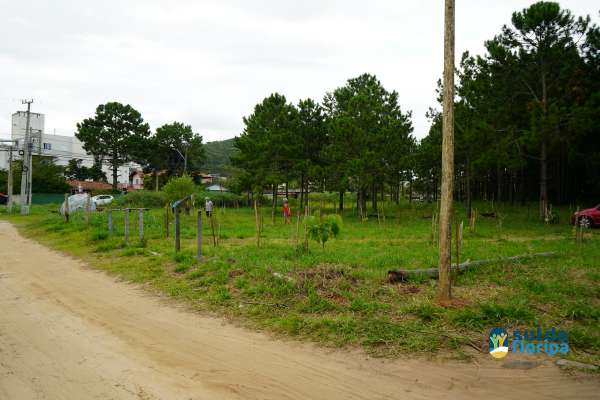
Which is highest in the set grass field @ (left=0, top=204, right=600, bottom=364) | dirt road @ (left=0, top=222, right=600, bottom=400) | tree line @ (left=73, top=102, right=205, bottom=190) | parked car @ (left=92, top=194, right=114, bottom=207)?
tree line @ (left=73, top=102, right=205, bottom=190)

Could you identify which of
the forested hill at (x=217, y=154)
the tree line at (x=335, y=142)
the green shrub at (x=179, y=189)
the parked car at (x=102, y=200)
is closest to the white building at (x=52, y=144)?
the forested hill at (x=217, y=154)

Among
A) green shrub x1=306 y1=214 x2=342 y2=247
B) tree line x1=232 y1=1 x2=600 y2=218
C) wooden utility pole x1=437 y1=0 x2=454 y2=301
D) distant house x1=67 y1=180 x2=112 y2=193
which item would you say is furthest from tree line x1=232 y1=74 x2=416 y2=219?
distant house x1=67 y1=180 x2=112 y2=193

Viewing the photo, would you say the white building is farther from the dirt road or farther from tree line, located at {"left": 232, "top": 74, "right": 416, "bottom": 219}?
the dirt road

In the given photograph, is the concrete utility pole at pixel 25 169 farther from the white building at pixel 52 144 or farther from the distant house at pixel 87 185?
the white building at pixel 52 144

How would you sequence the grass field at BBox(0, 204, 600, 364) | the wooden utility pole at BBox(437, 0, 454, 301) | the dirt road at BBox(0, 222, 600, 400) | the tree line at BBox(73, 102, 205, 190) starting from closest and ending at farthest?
the dirt road at BBox(0, 222, 600, 400), the grass field at BBox(0, 204, 600, 364), the wooden utility pole at BBox(437, 0, 454, 301), the tree line at BBox(73, 102, 205, 190)

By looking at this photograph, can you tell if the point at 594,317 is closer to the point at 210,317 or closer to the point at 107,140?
the point at 210,317

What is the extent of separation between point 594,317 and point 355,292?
125 inches

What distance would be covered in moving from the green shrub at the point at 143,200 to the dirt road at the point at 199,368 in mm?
31252

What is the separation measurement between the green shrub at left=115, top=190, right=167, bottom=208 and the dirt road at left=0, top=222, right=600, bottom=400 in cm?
3125

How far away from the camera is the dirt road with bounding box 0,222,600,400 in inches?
150

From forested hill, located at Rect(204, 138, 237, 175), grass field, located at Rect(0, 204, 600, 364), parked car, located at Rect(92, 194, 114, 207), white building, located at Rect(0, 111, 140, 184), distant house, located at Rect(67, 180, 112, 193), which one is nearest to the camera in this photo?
grass field, located at Rect(0, 204, 600, 364)

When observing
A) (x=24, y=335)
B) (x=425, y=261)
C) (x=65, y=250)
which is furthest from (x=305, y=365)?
(x=65, y=250)

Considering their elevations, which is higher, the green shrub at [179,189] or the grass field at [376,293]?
the green shrub at [179,189]

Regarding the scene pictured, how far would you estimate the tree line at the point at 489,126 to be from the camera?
20.5m
